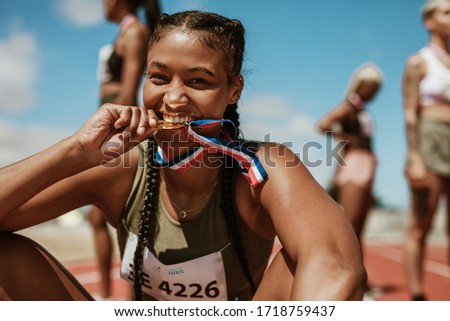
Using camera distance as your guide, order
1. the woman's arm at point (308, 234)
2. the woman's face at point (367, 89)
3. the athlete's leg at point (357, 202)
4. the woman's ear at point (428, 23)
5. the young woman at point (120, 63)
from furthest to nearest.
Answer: the woman's face at point (367, 89) < the athlete's leg at point (357, 202) < the woman's ear at point (428, 23) < the young woman at point (120, 63) < the woman's arm at point (308, 234)

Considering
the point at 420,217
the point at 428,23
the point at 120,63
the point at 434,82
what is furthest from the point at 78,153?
the point at 428,23

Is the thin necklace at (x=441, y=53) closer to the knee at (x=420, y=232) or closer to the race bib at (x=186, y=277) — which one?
the knee at (x=420, y=232)

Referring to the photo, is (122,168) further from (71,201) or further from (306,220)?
(306,220)

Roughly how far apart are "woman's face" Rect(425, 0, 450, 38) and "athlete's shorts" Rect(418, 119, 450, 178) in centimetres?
67

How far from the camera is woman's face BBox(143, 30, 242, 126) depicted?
1.73 m

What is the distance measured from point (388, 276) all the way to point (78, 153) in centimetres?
535

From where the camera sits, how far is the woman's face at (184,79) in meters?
1.73

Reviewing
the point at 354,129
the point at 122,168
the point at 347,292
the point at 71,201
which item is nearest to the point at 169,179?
the point at 122,168

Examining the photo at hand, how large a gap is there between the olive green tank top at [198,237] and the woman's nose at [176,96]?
34 cm

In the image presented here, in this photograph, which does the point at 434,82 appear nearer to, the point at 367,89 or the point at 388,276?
the point at 367,89

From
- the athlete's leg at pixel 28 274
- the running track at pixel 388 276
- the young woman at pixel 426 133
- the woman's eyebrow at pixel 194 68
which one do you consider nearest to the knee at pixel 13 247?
the athlete's leg at pixel 28 274

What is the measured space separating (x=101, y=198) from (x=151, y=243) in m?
0.26

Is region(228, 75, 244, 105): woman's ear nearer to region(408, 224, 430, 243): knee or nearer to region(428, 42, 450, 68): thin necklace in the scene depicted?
region(408, 224, 430, 243): knee

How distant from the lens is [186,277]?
6.22ft
